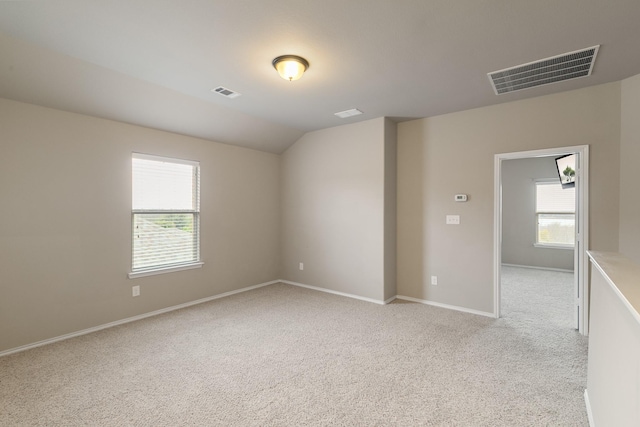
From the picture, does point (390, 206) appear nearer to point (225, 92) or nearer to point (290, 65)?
point (290, 65)

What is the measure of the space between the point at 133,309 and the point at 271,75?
3.24 metres

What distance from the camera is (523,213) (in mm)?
7309

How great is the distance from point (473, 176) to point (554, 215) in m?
4.58

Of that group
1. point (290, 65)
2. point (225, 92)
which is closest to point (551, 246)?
point (290, 65)

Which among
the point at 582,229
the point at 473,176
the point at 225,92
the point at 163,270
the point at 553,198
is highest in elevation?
the point at 225,92

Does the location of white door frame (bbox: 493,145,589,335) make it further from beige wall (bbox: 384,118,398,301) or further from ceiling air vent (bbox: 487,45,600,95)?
beige wall (bbox: 384,118,398,301)

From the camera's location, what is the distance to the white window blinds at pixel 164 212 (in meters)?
3.83

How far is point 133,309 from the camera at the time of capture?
12.2 feet

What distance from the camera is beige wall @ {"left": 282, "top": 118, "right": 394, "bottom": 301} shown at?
4.45m

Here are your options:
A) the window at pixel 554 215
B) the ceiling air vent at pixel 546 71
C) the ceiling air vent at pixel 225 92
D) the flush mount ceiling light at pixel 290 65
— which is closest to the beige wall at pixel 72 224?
the ceiling air vent at pixel 225 92

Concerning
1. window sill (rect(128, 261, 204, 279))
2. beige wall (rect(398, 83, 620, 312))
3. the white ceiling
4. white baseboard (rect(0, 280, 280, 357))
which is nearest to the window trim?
beige wall (rect(398, 83, 620, 312))

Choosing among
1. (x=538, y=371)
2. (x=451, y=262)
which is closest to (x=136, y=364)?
(x=538, y=371)

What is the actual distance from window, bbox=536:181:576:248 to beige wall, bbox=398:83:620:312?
4332mm

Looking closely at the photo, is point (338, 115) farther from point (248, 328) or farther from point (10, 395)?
point (10, 395)
